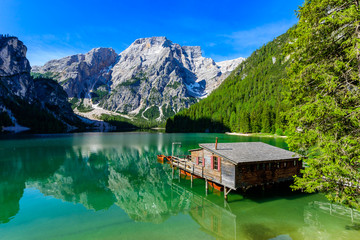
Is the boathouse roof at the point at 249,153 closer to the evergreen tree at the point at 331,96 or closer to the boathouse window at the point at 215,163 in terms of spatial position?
the boathouse window at the point at 215,163

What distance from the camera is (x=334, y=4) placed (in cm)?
1194

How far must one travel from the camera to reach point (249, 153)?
2458cm

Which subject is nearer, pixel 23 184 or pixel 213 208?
pixel 213 208

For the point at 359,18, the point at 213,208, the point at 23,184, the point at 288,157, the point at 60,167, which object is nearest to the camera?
the point at 359,18

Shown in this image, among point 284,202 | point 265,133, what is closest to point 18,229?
point 284,202

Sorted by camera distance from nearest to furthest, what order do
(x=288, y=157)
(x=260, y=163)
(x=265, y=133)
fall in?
(x=260, y=163) < (x=288, y=157) < (x=265, y=133)

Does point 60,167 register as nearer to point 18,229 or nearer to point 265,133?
point 18,229

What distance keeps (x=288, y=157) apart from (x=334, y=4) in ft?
57.7

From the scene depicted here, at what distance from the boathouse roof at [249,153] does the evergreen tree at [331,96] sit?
9.37 meters

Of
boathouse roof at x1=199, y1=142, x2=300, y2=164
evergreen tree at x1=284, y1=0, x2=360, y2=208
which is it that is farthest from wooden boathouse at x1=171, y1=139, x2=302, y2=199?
evergreen tree at x1=284, y1=0, x2=360, y2=208

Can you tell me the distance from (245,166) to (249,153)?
114 inches

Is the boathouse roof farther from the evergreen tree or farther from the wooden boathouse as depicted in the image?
the evergreen tree

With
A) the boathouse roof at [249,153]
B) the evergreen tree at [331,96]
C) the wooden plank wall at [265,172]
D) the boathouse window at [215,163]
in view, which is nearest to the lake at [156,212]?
the wooden plank wall at [265,172]

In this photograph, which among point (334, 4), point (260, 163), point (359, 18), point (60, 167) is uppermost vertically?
point (334, 4)
